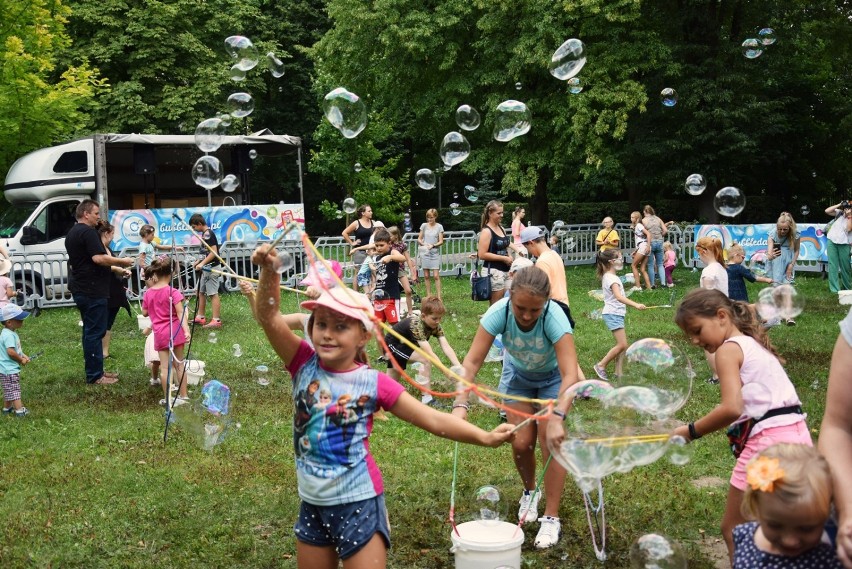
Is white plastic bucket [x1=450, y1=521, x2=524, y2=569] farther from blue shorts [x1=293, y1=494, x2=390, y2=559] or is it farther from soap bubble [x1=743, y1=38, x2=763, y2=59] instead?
soap bubble [x1=743, y1=38, x2=763, y2=59]

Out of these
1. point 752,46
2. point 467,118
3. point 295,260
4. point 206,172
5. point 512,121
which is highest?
point 752,46

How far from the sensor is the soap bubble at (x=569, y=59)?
833 centimetres

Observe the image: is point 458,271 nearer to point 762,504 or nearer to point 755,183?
point 755,183

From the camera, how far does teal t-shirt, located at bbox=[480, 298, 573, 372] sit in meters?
4.71

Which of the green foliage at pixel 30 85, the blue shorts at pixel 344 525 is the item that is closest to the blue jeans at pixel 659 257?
the green foliage at pixel 30 85

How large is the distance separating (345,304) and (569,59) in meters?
5.90

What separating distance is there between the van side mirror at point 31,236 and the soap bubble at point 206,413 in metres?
Result: 11.9

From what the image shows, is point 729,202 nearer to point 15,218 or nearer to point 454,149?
point 454,149

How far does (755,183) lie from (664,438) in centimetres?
3009

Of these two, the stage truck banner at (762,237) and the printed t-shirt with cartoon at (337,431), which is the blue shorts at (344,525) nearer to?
the printed t-shirt with cartoon at (337,431)

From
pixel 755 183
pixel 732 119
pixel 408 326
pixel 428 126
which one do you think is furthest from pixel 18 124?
pixel 755 183

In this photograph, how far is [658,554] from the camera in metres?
3.90

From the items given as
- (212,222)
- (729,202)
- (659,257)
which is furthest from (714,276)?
(212,222)

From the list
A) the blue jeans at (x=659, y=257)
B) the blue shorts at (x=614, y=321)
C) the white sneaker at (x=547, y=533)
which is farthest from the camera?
the blue jeans at (x=659, y=257)
